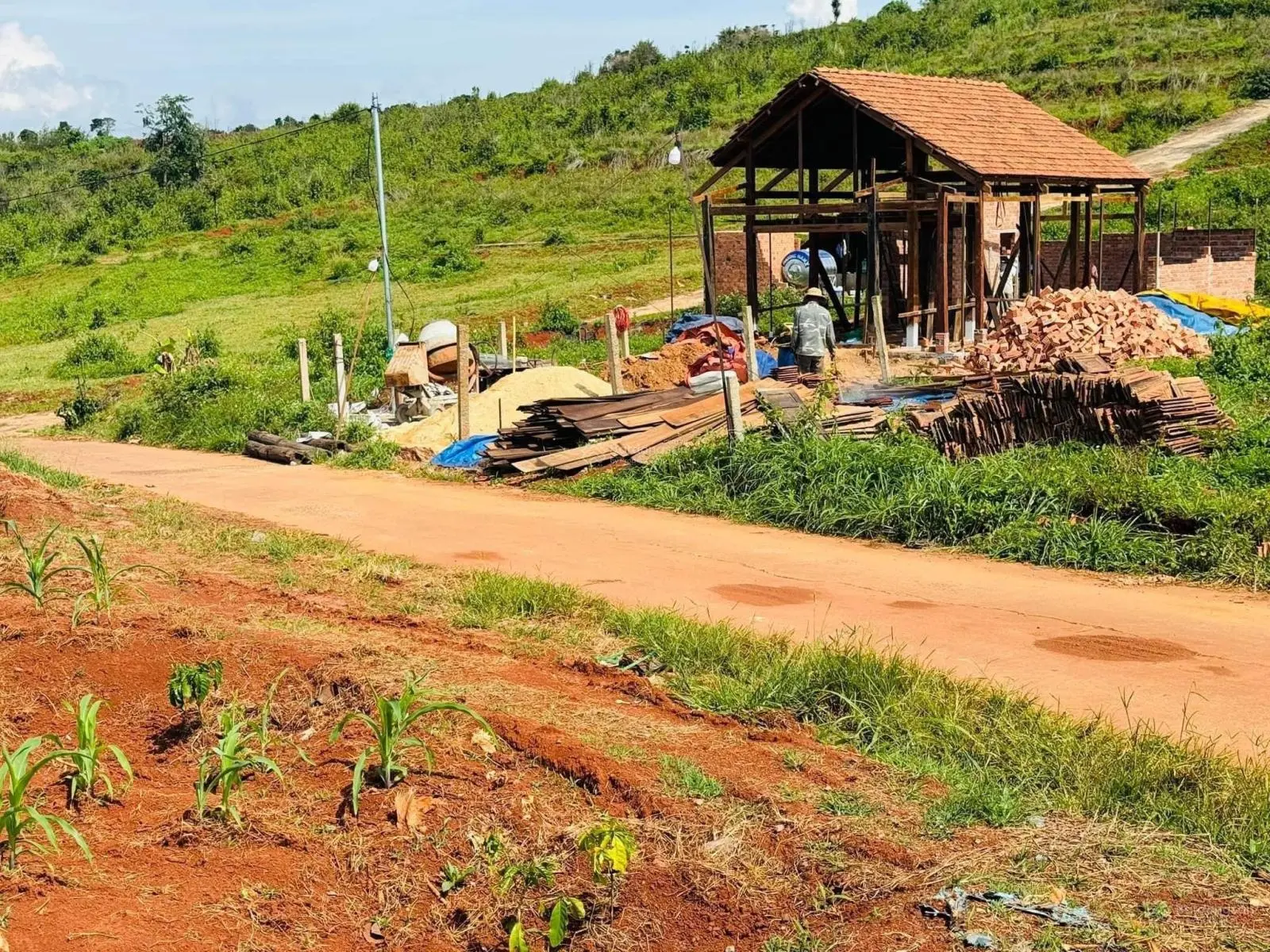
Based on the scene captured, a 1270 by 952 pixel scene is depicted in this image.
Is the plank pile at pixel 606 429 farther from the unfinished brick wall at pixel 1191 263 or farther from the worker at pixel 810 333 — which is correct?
the unfinished brick wall at pixel 1191 263

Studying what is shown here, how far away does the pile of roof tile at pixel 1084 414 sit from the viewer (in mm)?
12281

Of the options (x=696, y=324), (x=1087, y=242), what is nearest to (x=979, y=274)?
(x=1087, y=242)

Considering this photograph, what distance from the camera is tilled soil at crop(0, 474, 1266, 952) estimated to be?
4344 mm

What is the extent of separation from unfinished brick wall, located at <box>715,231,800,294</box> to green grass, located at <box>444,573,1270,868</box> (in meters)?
26.0

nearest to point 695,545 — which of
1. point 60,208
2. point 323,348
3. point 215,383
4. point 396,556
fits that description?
point 396,556

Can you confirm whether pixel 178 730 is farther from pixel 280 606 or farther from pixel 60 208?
pixel 60 208

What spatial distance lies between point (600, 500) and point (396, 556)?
3485mm

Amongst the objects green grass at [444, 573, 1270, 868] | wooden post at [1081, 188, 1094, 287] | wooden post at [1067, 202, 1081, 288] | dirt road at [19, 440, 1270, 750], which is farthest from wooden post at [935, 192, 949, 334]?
green grass at [444, 573, 1270, 868]

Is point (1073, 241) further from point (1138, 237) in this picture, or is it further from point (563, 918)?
point (563, 918)

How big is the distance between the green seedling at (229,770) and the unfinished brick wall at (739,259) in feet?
93.2

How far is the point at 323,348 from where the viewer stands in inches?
1103

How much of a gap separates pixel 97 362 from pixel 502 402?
16.1 meters

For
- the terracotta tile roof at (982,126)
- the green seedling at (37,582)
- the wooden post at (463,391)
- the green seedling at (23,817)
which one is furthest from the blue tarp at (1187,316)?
the green seedling at (23,817)

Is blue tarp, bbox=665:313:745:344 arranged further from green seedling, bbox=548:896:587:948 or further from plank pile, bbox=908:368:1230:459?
green seedling, bbox=548:896:587:948
